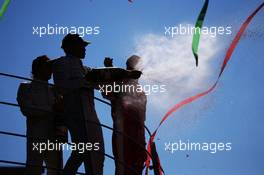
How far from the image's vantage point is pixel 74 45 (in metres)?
5.05

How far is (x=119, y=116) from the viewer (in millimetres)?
5305

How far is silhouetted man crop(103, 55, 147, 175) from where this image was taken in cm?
520

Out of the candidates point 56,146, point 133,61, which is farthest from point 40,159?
point 133,61

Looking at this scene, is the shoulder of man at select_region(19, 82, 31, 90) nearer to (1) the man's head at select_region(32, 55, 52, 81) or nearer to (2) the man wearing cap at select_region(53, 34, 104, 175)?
(1) the man's head at select_region(32, 55, 52, 81)

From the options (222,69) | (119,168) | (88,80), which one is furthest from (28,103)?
(222,69)

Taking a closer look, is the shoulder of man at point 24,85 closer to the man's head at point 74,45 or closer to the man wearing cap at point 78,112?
the man wearing cap at point 78,112

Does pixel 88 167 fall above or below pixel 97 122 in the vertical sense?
below

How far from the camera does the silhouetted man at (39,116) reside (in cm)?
473

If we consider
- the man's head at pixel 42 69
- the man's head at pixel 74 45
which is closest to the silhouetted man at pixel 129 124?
the man's head at pixel 74 45

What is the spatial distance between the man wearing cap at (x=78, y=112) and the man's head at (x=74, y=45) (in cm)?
5

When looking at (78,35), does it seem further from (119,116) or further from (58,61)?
(119,116)

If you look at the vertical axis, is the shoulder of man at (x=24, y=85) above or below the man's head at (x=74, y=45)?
below

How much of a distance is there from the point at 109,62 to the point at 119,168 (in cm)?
151

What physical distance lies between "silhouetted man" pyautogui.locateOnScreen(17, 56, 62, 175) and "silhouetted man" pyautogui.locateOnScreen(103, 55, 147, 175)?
658 mm
